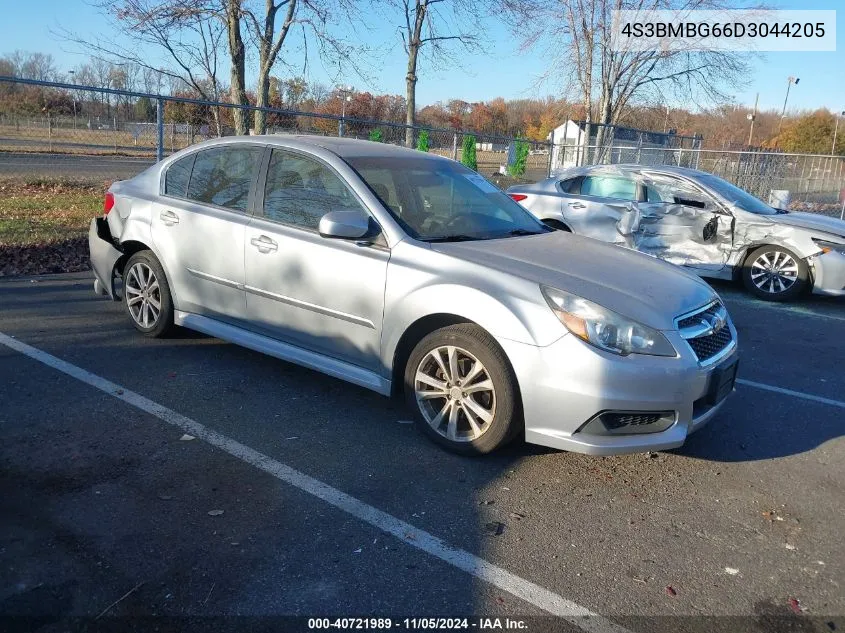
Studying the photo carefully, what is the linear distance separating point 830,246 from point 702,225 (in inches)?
57.6

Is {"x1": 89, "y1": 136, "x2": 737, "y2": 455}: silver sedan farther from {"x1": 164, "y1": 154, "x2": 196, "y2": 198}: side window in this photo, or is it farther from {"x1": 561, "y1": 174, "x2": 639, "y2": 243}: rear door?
{"x1": 561, "y1": 174, "x2": 639, "y2": 243}: rear door

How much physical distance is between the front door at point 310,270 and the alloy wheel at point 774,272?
641 centimetres

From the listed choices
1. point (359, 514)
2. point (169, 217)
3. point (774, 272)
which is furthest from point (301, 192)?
point (774, 272)

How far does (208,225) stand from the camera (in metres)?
5.06

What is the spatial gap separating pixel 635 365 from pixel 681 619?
4.01 feet

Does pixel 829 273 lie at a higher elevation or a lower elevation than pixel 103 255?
lower

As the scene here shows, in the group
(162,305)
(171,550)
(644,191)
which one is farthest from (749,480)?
(644,191)

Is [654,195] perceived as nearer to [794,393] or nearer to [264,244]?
[794,393]

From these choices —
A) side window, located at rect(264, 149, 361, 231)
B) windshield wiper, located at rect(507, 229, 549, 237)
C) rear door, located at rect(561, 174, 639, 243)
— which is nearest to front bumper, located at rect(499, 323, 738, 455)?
windshield wiper, located at rect(507, 229, 549, 237)

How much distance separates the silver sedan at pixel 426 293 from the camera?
11.8 ft

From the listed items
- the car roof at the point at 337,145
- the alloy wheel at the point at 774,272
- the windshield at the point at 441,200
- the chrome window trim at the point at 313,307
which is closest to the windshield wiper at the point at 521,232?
the windshield at the point at 441,200

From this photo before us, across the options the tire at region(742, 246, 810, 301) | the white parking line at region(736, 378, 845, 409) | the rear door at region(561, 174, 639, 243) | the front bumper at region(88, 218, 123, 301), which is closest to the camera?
the white parking line at region(736, 378, 845, 409)

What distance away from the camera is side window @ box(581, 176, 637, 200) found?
31.4 ft

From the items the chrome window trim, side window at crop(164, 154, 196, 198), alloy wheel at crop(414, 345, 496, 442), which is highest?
side window at crop(164, 154, 196, 198)
